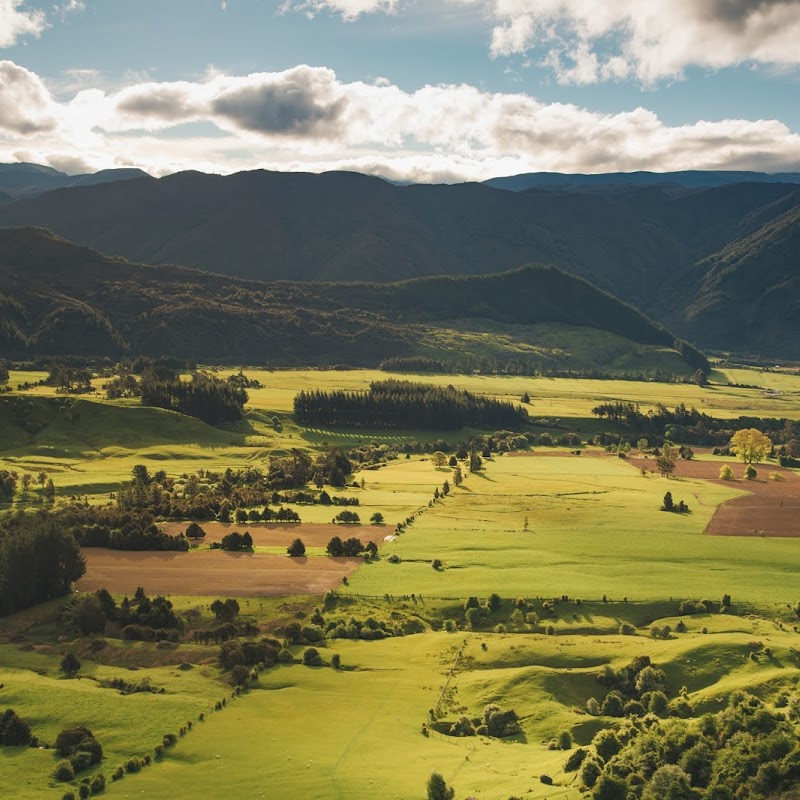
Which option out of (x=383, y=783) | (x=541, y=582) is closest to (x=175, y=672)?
(x=383, y=783)

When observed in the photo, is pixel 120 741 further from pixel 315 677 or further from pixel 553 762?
pixel 553 762

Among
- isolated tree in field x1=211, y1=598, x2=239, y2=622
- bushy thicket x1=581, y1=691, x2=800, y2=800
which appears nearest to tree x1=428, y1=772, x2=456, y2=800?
bushy thicket x1=581, y1=691, x2=800, y2=800

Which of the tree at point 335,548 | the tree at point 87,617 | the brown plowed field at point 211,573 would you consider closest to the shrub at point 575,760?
the brown plowed field at point 211,573

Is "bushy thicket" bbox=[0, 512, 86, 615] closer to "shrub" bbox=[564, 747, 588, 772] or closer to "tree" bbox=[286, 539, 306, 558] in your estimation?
"tree" bbox=[286, 539, 306, 558]

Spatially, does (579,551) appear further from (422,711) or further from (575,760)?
(575,760)

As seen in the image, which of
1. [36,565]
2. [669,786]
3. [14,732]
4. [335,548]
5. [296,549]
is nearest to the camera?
[669,786]

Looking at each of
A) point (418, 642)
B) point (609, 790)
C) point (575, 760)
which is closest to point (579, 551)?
point (418, 642)
